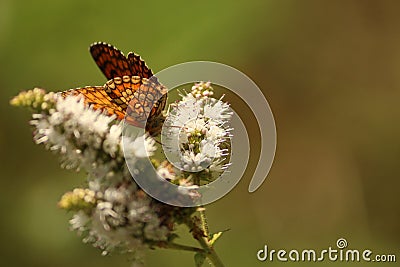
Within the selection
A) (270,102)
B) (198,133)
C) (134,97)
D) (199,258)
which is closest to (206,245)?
(199,258)

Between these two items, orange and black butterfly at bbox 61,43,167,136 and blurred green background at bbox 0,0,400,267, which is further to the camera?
blurred green background at bbox 0,0,400,267

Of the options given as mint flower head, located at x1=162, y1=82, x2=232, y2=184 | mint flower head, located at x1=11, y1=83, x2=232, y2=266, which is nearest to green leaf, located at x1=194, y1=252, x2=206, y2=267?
mint flower head, located at x1=11, y1=83, x2=232, y2=266

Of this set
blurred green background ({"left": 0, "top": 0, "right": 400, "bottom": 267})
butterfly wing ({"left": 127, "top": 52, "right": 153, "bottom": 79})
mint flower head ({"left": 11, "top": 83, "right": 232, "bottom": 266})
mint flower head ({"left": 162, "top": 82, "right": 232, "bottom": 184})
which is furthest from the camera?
blurred green background ({"left": 0, "top": 0, "right": 400, "bottom": 267})

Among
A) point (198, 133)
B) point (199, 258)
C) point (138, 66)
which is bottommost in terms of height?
point (199, 258)

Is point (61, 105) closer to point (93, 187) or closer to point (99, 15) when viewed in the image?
point (93, 187)

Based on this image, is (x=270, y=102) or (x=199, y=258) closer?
(x=199, y=258)

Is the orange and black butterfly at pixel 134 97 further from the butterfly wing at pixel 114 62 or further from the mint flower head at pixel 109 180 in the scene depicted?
the mint flower head at pixel 109 180

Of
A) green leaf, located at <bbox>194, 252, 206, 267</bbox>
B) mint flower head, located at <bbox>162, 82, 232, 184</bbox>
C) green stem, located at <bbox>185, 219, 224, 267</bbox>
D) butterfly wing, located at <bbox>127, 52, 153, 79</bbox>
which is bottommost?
green leaf, located at <bbox>194, 252, 206, 267</bbox>

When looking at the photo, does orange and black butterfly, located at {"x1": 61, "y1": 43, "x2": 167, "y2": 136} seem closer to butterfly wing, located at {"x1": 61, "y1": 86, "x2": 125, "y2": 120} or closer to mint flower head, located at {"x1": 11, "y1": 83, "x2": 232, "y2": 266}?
butterfly wing, located at {"x1": 61, "y1": 86, "x2": 125, "y2": 120}

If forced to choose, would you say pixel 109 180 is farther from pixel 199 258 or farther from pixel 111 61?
pixel 111 61

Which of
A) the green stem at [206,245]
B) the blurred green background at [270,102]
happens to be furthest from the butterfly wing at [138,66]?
the blurred green background at [270,102]
